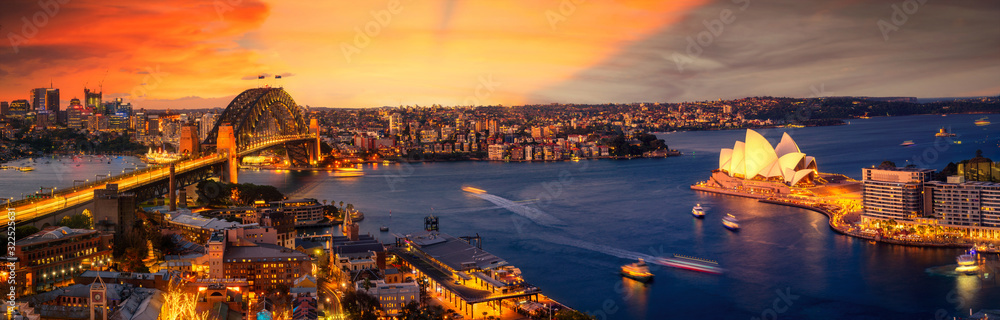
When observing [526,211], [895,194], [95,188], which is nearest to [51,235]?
[95,188]

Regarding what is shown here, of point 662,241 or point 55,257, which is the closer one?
point 55,257

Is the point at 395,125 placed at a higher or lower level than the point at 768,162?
higher

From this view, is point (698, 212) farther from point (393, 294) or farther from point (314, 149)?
point (314, 149)

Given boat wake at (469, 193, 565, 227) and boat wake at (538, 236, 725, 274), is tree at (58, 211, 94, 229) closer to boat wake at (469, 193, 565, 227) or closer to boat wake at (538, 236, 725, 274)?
boat wake at (538, 236, 725, 274)

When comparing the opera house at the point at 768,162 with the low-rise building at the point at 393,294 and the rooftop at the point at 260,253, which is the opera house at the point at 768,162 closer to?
the low-rise building at the point at 393,294

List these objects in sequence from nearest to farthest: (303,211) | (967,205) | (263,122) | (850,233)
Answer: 1. (967,205)
2. (850,233)
3. (303,211)
4. (263,122)

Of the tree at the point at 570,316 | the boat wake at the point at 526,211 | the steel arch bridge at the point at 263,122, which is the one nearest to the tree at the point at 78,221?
the tree at the point at 570,316
